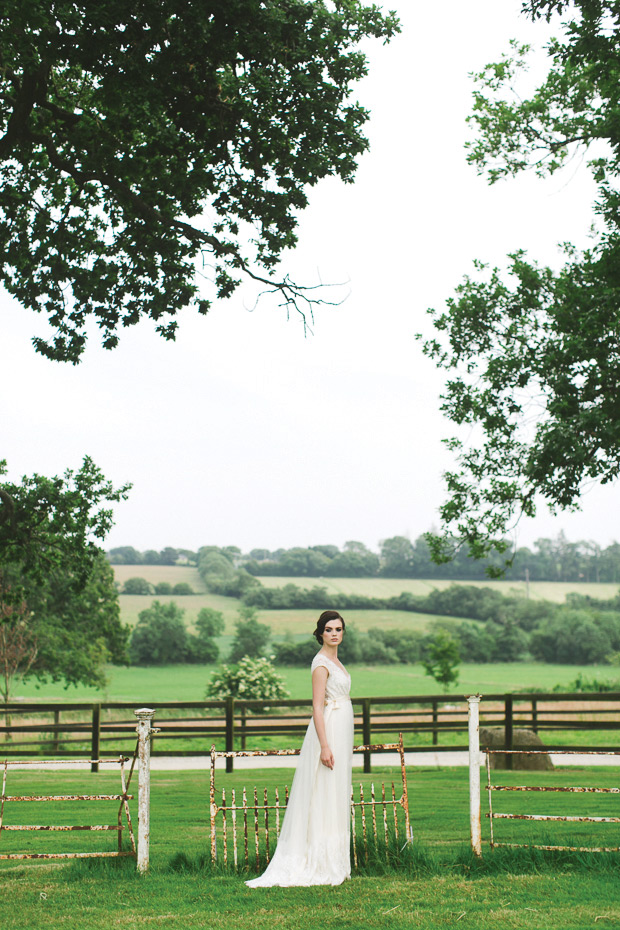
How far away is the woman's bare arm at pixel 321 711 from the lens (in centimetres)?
693

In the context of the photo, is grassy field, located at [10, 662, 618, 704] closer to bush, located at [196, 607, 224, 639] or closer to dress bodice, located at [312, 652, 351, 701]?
bush, located at [196, 607, 224, 639]

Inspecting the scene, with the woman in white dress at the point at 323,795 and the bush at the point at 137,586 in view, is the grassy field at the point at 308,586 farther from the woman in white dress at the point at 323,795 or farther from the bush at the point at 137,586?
the woman in white dress at the point at 323,795

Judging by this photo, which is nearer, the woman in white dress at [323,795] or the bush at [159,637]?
the woman in white dress at [323,795]

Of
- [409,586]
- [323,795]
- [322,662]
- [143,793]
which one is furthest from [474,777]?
[409,586]

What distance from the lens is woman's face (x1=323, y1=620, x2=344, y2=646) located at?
7.02m

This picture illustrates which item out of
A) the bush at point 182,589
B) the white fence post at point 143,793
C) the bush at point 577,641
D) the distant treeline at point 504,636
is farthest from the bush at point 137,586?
the white fence post at point 143,793

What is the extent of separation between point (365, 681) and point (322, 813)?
6486 cm

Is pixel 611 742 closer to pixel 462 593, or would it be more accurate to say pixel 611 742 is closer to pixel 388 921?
pixel 388 921

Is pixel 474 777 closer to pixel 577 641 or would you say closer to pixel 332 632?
pixel 332 632

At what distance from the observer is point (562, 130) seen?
1919 cm

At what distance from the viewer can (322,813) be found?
7004 mm

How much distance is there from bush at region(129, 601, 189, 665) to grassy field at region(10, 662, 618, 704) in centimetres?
110

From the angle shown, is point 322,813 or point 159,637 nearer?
point 322,813

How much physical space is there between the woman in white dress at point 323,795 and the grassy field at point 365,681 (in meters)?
54.8
